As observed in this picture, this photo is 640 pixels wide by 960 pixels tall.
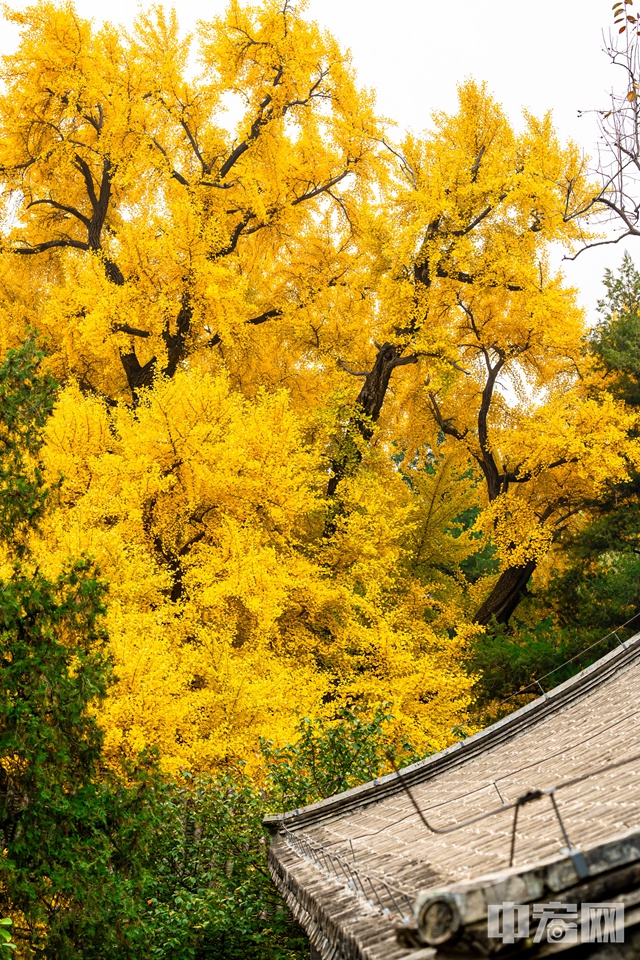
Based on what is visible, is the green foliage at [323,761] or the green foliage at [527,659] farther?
the green foliage at [527,659]

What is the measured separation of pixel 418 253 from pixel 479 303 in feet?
8.05

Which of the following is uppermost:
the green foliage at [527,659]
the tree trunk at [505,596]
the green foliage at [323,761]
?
the tree trunk at [505,596]

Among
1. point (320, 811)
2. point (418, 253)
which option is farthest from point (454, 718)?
point (418, 253)

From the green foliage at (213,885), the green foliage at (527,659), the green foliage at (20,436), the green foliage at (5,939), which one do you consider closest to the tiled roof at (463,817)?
the green foliage at (213,885)

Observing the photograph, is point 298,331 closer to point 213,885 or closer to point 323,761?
point 323,761

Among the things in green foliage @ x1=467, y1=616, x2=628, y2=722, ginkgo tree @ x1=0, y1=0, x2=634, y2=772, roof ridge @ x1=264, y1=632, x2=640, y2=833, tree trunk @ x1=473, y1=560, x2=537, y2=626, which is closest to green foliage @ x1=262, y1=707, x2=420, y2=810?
roof ridge @ x1=264, y1=632, x2=640, y2=833

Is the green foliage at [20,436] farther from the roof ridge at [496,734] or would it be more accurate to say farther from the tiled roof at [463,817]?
the roof ridge at [496,734]

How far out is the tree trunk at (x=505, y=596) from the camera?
73.9 feet

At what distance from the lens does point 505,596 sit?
74.7ft

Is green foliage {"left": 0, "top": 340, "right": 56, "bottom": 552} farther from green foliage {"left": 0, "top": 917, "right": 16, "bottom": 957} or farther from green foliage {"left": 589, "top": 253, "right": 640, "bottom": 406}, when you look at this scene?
green foliage {"left": 589, "top": 253, "right": 640, "bottom": 406}

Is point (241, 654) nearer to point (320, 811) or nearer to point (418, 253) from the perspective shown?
point (320, 811)

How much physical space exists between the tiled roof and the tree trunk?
40.8 feet

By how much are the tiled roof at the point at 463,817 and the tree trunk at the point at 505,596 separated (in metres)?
12.4

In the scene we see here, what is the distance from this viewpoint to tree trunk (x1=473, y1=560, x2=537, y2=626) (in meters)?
22.5
